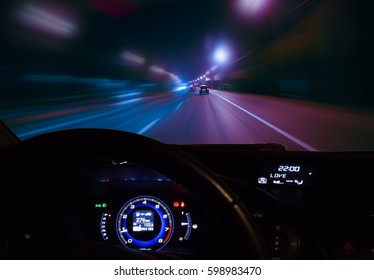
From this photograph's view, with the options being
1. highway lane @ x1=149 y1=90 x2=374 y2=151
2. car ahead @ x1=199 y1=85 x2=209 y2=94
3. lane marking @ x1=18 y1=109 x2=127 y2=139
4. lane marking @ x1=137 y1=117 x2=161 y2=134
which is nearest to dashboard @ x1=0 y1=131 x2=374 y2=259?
highway lane @ x1=149 y1=90 x2=374 y2=151

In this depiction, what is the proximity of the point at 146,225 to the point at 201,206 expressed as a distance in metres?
0.36

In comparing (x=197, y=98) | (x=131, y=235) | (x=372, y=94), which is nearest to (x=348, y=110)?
(x=372, y=94)

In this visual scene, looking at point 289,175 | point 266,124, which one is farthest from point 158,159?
point 266,124

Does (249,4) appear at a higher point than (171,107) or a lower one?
higher

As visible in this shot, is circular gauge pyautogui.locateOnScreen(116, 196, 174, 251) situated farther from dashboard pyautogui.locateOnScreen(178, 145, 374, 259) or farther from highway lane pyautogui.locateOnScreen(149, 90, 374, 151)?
highway lane pyautogui.locateOnScreen(149, 90, 374, 151)

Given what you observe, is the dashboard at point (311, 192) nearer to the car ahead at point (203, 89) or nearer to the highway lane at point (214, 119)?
the highway lane at point (214, 119)

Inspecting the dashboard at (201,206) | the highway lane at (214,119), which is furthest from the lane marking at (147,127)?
the dashboard at (201,206)

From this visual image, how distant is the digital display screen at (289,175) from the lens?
3.44 metres

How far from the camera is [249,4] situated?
4191 mm

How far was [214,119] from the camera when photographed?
15.5 ft

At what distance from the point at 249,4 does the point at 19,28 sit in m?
1.79

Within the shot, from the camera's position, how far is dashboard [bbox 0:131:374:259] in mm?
2834

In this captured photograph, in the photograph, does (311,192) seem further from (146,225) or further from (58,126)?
(58,126)
